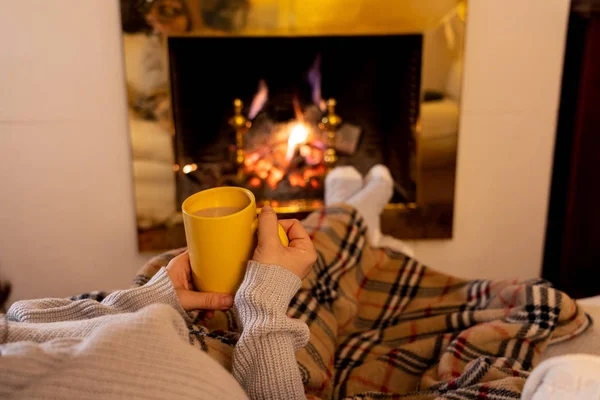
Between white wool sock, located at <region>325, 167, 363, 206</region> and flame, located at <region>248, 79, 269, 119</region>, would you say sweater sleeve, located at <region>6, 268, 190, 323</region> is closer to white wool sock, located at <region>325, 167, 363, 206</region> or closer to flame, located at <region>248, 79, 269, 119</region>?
white wool sock, located at <region>325, 167, 363, 206</region>

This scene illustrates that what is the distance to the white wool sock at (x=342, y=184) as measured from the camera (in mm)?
1491

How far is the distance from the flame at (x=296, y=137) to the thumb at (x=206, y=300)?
3.33ft

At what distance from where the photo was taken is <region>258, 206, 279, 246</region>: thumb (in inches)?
25.2

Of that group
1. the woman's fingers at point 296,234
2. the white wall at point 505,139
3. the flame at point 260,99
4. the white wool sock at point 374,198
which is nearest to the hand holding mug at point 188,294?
the woman's fingers at point 296,234

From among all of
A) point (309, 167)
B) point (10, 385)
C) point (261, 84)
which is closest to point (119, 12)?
point (261, 84)

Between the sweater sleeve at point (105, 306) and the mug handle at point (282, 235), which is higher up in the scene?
the mug handle at point (282, 235)

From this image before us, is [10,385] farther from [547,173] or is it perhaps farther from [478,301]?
[547,173]

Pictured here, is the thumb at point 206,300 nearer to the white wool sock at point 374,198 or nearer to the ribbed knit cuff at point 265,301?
the ribbed knit cuff at point 265,301

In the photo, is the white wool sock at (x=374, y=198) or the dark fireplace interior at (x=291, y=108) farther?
the dark fireplace interior at (x=291, y=108)

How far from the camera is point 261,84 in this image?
1.62 metres

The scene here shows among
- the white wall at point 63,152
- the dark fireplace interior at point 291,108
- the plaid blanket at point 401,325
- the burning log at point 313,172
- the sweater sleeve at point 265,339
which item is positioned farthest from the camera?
the burning log at point 313,172

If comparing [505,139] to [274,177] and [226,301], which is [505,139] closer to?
[274,177]

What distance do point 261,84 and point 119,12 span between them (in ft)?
1.37

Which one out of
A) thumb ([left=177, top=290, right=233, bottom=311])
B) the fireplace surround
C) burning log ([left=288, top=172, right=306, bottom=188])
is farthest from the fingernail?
burning log ([left=288, top=172, right=306, bottom=188])
